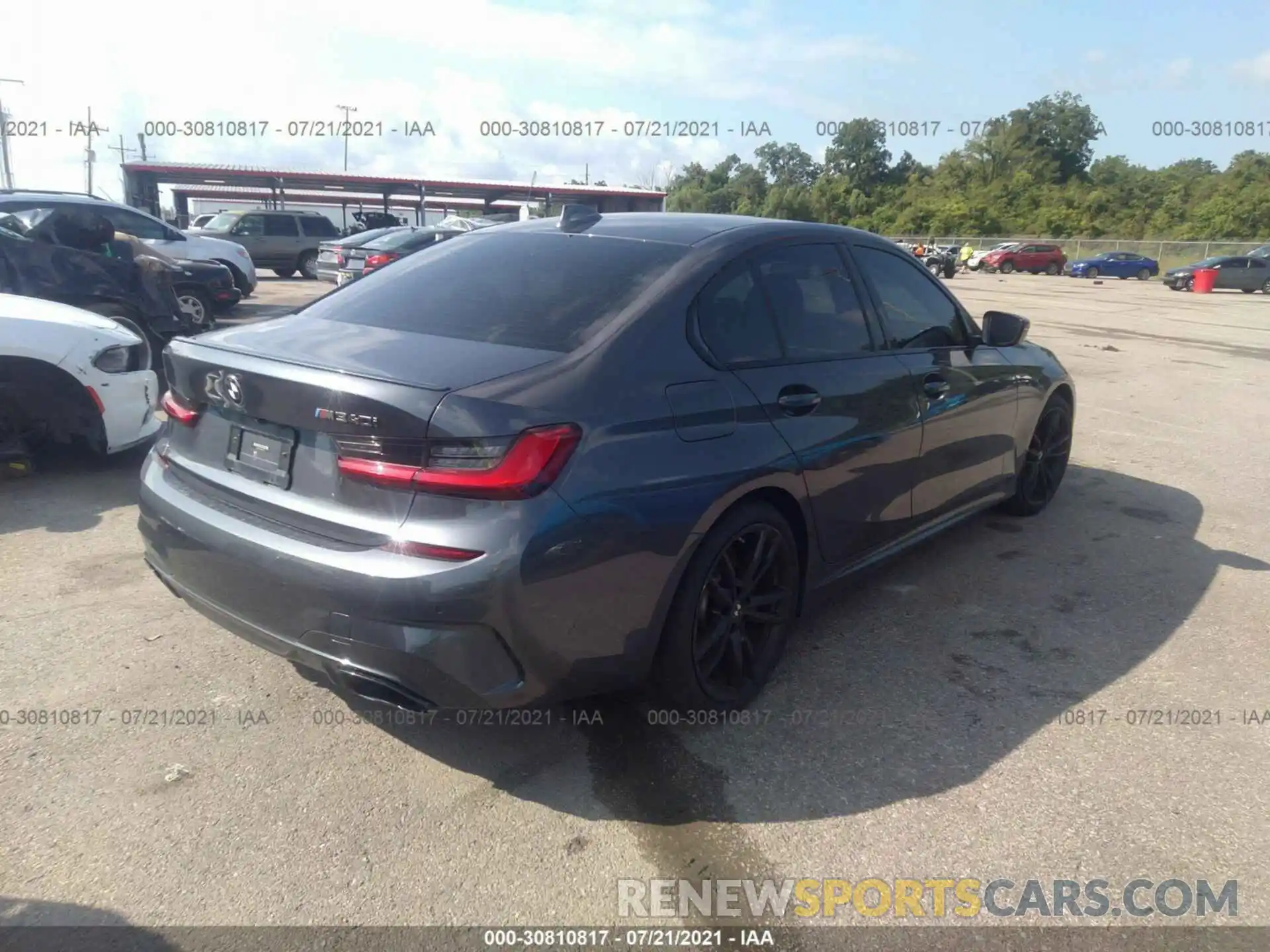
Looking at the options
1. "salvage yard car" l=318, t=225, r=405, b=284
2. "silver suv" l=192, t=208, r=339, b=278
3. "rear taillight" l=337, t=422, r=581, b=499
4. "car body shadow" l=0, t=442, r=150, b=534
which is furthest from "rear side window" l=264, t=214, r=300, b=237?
"rear taillight" l=337, t=422, r=581, b=499

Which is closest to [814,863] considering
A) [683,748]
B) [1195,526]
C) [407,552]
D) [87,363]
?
[683,748]

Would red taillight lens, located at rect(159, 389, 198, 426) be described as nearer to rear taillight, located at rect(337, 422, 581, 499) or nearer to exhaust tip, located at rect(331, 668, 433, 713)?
rear taillight, located at rect(337, 422, 581, 499)

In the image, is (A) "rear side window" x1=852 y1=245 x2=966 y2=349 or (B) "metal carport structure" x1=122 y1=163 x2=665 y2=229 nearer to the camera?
(A) "rear side window" x1=852 y1=245 x2=966 y2=349

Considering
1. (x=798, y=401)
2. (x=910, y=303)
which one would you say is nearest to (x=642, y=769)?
(x=798, y=401)

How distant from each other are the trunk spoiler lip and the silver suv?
22.8 meters

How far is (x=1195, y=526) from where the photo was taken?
5523 mm

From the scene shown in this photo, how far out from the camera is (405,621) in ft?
8.04

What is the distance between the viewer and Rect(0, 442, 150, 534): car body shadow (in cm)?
499

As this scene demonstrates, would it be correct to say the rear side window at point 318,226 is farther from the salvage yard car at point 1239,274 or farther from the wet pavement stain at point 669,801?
the salvage yard car at point 1239,274

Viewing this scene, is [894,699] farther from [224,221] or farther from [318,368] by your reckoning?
[224,221]

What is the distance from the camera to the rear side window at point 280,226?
2461cm

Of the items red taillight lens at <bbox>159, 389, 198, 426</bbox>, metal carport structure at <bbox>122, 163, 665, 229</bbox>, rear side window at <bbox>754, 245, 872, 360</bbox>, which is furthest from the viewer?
metal carport structure at <bbox>122, 163, 665, 229</bbox>

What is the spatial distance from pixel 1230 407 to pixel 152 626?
9.98m

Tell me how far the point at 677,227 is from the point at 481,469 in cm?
159
